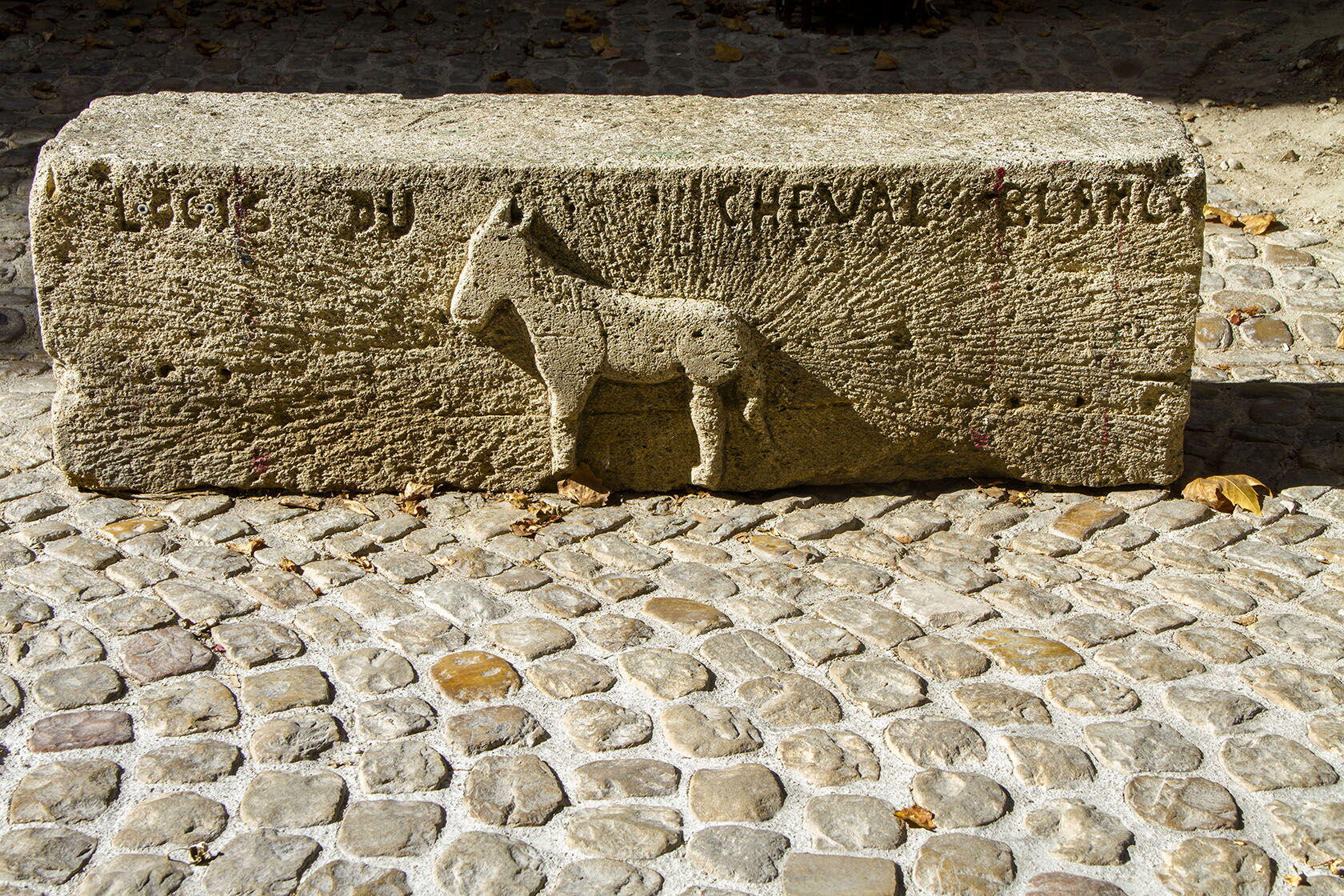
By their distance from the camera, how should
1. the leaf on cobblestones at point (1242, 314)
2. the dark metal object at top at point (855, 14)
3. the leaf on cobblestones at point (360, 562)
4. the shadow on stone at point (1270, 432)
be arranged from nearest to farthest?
the leaf on cobblestones at point (360, 562)
the shadow on stone at point (1270, 432)
the leaf on cobblestones at point (1242, 314)
the dark metal object at top at point (855, 14)

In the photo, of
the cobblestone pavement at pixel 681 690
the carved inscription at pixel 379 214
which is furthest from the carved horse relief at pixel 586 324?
the cobblestone pavement at pixel 681 690

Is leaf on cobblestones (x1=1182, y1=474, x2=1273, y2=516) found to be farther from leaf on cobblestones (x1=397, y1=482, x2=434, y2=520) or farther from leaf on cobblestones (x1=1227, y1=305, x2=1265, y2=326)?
leaf on cobblestones (x1=397, y1=482, x2=434, y2=520)

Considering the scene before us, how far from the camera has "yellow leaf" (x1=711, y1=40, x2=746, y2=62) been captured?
7.25 metres

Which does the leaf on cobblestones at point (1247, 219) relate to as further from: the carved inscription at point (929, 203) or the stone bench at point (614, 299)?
the carved inscription at point (929, 203)

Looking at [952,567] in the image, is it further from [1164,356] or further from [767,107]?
[767,107]

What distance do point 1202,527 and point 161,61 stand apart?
19.7 ft

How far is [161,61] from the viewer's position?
7160 millimetres

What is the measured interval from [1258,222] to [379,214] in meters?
4.11

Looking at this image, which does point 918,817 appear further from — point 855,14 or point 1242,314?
point 855,14

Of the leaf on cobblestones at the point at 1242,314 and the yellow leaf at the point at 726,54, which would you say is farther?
the yellow leaf at the point at 726,54

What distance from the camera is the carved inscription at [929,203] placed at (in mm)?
3475

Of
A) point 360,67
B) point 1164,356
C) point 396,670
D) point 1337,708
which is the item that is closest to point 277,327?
point 396,670

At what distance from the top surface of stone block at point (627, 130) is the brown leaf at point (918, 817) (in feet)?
5.71

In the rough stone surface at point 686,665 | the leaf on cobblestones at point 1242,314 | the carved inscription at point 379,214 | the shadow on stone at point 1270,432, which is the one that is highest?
the carved inscription at point 379,214
